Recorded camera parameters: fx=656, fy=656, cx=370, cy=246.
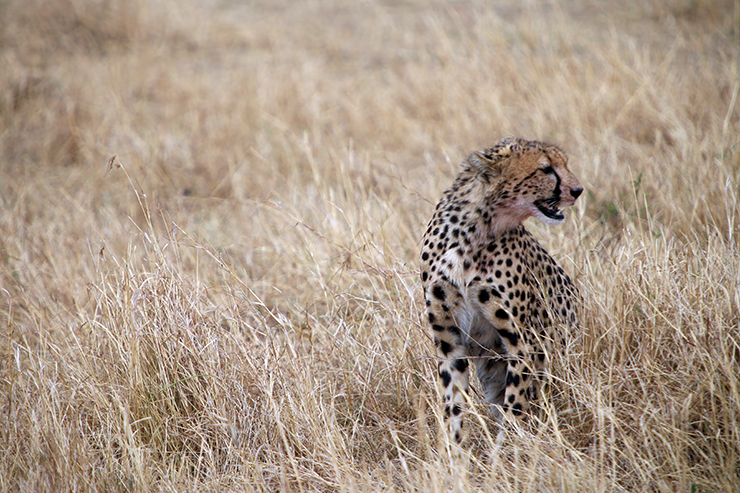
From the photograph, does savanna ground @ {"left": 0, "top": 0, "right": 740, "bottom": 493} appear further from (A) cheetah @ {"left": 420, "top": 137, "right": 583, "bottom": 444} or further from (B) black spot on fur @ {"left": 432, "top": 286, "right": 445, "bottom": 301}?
(B) black spot on fur @ {"left": 432, "top": 286, "right": 445, "bottom": 301}

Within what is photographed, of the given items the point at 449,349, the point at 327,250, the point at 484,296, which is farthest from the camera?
the point at 327,250

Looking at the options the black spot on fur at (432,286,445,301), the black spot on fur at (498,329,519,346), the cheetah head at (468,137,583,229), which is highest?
the cheetah head at (468,137,583,229)

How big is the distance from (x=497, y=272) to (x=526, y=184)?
1.01ft

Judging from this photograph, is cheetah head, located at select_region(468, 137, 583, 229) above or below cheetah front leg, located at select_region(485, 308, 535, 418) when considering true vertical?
above

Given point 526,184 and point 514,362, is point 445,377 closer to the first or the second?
point 514,362

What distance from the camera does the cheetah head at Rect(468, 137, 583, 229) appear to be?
2.18 metres

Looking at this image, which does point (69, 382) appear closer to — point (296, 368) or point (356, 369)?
point (296, 368)

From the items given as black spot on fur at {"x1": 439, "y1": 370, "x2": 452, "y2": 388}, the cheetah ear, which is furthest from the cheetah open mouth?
black spot on fur at {"x1": 439, "y1": 370, "x2": 452, "y2": 388}

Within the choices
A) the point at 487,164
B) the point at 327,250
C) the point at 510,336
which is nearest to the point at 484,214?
the point at 487,164

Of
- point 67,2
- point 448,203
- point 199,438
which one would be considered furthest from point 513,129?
point 67,2

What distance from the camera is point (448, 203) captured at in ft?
7.66

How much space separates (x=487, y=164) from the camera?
221 centimetres

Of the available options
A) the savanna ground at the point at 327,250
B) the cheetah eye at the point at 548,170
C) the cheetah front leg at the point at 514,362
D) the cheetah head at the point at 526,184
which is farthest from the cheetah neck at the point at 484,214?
the savanna ground at the point at 327,250

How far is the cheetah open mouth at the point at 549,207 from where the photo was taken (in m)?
2.18
